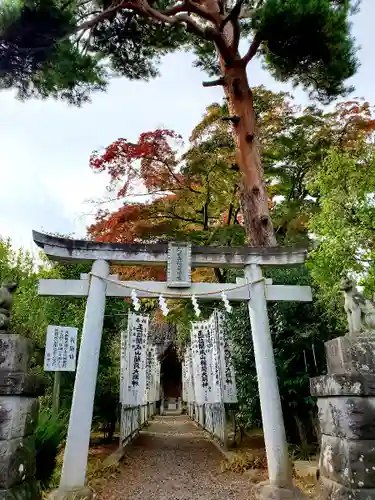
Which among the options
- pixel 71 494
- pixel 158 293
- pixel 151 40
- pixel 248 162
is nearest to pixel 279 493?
pixel 71 494

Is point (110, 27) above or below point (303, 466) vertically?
above

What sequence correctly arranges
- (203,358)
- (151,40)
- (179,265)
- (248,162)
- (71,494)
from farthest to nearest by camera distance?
(151,40)
(248,162)
(203,358)
(179,265)
(71,494)

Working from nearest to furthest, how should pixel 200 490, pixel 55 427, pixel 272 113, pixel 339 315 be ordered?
pixel 55 427 → pixel 200 490 → pixel 339 315 → pixel 272 113

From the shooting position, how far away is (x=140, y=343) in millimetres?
9531

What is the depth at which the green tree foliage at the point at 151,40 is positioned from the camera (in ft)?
30.5

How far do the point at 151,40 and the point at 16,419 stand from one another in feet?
42.5

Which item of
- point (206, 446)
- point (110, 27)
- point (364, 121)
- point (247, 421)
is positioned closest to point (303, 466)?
point (247, 421)

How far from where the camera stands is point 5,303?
4.48m

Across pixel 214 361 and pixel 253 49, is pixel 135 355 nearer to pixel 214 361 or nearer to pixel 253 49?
pixel 214 361

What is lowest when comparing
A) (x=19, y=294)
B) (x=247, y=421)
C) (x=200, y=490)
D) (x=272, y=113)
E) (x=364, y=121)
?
(x=200, y=490)

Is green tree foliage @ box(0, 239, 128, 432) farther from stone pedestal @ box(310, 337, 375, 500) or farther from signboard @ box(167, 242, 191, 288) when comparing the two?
stone pedestal @ box(310, 337, 375, 500)

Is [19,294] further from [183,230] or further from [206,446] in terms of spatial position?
[206,446]

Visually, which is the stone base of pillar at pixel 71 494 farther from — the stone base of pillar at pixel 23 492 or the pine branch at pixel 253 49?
the pine branch at pixel 253 49

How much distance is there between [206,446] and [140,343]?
16.4 feet
